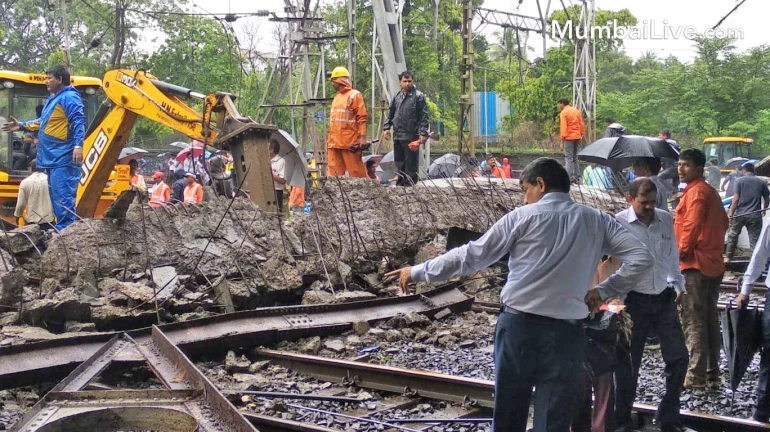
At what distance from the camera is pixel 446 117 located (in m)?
42.7

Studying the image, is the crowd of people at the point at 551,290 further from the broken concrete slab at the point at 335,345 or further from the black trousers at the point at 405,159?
the black trousers at the point at 405,159

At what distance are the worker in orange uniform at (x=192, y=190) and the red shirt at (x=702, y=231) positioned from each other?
9025 millimetres

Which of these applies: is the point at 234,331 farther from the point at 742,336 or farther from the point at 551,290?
the point at 742,336

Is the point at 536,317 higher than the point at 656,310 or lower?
higher

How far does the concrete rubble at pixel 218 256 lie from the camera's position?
26.5ft

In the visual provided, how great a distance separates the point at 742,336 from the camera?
19.7 feet

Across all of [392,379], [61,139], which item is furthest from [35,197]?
[392,379]

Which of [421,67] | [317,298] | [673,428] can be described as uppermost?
[421,67]

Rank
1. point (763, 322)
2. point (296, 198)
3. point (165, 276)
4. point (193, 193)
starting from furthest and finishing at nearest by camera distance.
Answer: point (296, 198), point (193, 193), point (165, 276), point (763, 322)

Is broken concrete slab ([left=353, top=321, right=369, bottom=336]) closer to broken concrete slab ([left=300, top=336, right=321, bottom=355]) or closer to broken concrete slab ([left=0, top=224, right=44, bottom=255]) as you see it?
broken concrete slab ([left=300, top=336, right=321, bottom=355])

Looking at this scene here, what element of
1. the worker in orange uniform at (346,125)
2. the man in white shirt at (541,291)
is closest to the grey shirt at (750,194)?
the worker in orange uniform at (346,125)

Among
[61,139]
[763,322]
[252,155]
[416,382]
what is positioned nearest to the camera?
[763,322]

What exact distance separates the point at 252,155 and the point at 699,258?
5.51m

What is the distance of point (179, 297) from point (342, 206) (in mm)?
3362
